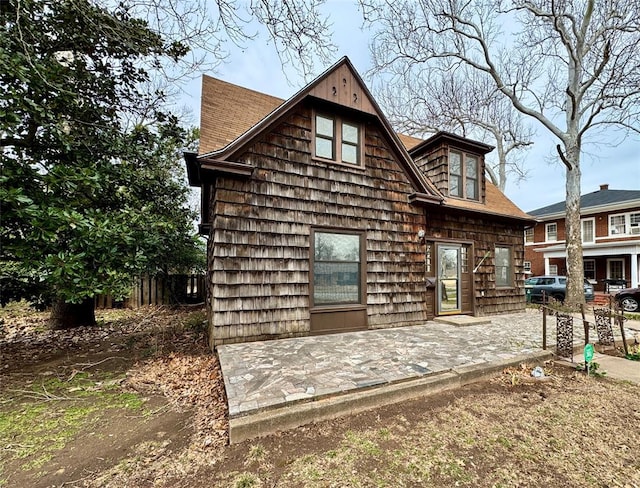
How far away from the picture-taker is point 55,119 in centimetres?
428

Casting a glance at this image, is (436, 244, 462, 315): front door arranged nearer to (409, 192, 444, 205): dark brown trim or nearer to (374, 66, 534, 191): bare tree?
(409, 192, 444, 205): dark brown trim

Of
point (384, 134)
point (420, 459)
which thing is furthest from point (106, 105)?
point (420, 459)

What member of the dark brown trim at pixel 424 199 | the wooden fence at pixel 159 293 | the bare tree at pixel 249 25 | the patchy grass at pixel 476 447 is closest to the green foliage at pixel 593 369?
the patchy grass at pixel 476 447

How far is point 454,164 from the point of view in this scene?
857 cm

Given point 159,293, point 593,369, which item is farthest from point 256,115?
point 159,293

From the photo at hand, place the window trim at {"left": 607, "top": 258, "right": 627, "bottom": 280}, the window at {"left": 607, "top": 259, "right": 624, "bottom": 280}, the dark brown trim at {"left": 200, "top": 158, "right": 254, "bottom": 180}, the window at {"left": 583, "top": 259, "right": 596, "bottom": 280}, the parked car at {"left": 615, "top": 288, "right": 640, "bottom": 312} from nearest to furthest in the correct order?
the dark brown trim at {"left": 200, "top": 158, "right": 254, "bottom": 180} < the parked car at {"left": 615, "top": 288, "right": 640, "bottom": 312} < the window trim at {"left": 607, "top": 258, "right": 627, "bottom": 280} < the window at {"left": 607, "top": 259, "right": 624, "bottom": 280} < the window at {"left": 583, "top": 259, "right": 596, "bottom": 280}

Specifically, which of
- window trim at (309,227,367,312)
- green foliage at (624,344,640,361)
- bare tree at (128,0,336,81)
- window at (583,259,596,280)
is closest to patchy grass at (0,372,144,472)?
window trim at (309,227,367,312)

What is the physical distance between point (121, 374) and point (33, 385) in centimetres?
100

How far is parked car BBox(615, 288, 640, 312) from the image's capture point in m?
12.2

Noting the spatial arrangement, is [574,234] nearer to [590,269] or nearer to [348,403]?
[348,403]

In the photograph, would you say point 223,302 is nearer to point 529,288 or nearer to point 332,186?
point 332,186

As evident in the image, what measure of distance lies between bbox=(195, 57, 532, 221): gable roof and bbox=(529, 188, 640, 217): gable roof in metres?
16.1

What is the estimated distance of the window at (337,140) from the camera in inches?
243

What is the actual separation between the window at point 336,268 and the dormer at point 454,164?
3.79 metres
